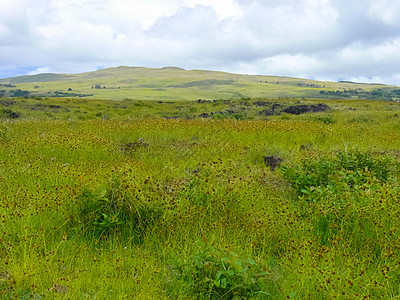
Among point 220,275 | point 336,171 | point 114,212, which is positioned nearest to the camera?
point 220,275

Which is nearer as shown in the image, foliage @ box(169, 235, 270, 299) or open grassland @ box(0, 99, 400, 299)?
foliage @ box(169, 235, 270, 299)

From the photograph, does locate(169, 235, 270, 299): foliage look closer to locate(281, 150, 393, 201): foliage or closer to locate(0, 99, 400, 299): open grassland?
locate(0, 99, 400, 299): open grassland

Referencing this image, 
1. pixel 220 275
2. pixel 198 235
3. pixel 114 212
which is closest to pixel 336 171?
pixel 198 235

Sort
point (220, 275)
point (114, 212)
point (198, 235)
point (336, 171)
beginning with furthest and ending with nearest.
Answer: point (336, 171)
point (114, 212)
point (198, 235)
point (220, 275)

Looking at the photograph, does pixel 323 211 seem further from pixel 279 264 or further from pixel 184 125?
pixel 184 125

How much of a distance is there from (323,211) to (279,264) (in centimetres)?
110

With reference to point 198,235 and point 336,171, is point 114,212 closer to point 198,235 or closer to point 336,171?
point 198,235

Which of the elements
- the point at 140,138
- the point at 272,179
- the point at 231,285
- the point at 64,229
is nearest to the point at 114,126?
the point at 140,138

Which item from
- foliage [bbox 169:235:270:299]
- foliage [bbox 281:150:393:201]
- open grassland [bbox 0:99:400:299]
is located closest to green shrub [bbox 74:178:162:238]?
open grassland [bbox 0:99:400:299]

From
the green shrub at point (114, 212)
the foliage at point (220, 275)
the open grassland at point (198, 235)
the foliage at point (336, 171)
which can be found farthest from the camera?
the foliage at point (336, 171)

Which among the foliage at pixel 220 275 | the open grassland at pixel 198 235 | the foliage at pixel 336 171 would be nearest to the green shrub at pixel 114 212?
the open grassland at pixel 198 235

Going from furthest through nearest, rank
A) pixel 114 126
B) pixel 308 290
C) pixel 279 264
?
1. pixel 114 126
2. pixel 279 264
3. pixel 308 290

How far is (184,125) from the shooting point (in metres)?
11.8

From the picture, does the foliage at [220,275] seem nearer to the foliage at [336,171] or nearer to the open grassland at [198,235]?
the open grassland at [198,235]
